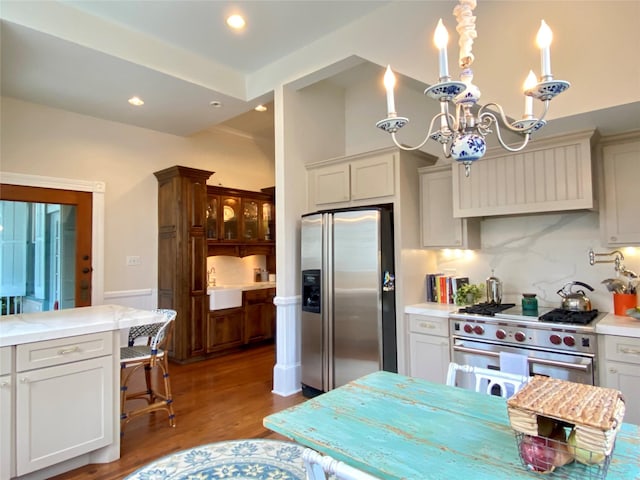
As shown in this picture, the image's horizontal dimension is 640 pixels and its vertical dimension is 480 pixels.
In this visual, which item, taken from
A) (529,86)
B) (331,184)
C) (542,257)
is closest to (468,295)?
(542,257)

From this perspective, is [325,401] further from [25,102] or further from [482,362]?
[25,102]

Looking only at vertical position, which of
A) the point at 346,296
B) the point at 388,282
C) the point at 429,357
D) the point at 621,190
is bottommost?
the point at 429,357

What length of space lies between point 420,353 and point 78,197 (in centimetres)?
409

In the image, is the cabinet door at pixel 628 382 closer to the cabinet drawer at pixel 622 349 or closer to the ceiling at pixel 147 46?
the cabinet drawer at pixel 622 349

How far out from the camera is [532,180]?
9.53 ft

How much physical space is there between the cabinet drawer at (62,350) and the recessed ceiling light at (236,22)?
257cm

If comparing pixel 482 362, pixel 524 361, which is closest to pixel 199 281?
pixel 482 362

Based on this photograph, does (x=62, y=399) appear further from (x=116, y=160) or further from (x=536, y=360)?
(x=116, y=160)

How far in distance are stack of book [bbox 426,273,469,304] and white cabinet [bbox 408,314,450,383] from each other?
42cm

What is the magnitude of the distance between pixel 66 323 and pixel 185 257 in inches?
94.8

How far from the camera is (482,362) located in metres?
2.88

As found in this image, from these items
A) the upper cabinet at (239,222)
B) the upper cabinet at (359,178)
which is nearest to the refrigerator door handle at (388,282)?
the upper cabinet at (359,178)

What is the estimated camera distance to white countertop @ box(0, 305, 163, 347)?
2.19 meters

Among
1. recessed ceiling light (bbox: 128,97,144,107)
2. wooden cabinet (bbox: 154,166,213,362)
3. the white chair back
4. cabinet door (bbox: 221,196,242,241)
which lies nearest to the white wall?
wooden cabinet (bbox: 154,166,213,362)
